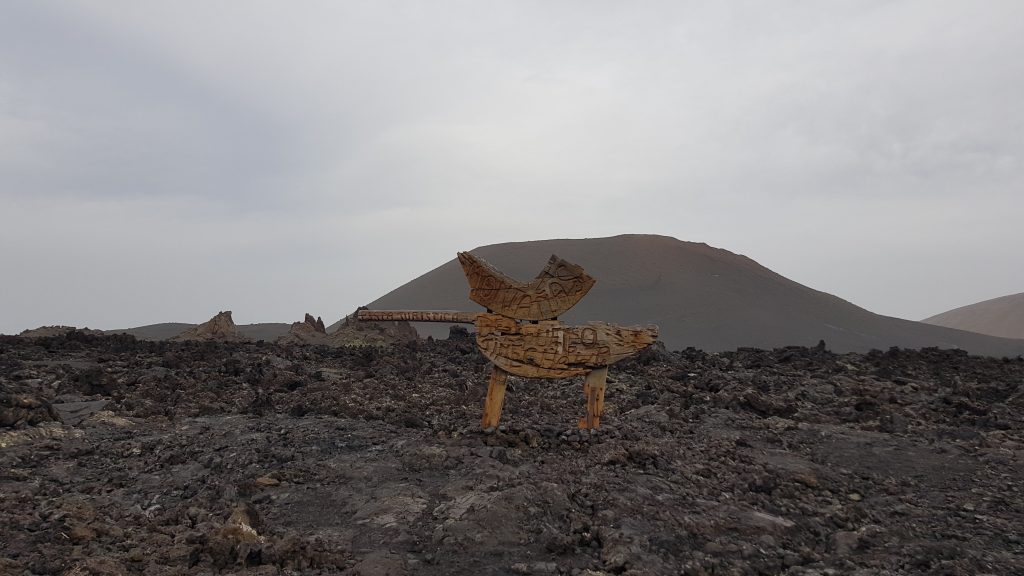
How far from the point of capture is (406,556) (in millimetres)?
5652

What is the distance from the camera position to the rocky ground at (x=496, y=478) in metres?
5.70

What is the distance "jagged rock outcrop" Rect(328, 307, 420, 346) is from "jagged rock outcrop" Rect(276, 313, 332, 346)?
1.36 feet

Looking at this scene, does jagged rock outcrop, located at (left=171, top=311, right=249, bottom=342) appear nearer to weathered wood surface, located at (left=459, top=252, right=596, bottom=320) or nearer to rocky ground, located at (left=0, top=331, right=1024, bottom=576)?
rocky ground, located at (left=0, top=331, right=1024, bottom=576)

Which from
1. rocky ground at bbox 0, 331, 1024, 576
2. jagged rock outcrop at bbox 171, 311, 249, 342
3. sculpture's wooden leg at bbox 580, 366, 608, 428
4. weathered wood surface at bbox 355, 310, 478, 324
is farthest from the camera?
jagged rock outcrop at bbox 171, 311, 249, 342

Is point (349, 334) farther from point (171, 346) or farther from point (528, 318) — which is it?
point (528, 318)

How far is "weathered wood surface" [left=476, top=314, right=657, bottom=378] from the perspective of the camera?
854 centimetres

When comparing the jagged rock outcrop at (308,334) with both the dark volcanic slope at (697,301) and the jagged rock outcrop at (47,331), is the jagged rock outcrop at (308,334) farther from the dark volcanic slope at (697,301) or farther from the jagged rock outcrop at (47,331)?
the dark volcanic slope at (697,301)

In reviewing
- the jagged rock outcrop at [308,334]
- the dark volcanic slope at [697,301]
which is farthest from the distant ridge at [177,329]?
the jagged rock outcrop at [308,334]

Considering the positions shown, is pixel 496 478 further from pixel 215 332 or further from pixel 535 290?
pixel 215 332

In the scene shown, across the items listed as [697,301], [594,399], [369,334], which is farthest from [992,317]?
[594,399]

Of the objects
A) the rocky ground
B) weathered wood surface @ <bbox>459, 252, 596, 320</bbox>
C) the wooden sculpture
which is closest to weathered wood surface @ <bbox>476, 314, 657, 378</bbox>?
the wooden sculpture

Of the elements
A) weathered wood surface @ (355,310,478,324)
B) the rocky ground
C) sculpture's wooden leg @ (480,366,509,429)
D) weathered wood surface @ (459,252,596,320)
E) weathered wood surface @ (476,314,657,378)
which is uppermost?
weathered wood surface @ (459,252,596,320)

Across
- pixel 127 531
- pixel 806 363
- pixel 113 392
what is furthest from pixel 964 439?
pixel 113 392

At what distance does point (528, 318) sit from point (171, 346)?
13818mm
